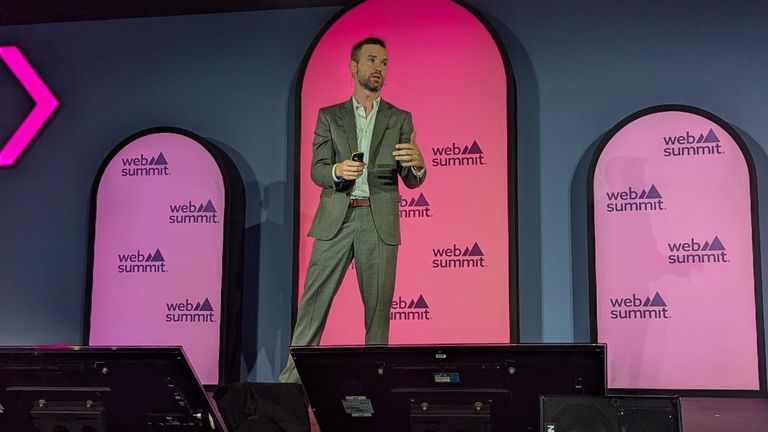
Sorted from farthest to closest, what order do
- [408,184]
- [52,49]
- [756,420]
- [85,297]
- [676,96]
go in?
[52,49]
[85,297]
[676,96]
[408,184]
[756,420]

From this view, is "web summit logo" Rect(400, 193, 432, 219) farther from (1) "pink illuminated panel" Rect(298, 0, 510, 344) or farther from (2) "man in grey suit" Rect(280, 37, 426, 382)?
(2) "man in grey suit" Rect(280, 37, 426, 382)

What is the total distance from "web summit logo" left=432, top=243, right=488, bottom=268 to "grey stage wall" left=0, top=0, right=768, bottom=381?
10.4 inches

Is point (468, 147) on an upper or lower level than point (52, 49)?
lower

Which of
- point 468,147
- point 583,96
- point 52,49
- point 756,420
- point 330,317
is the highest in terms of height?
point 52,49

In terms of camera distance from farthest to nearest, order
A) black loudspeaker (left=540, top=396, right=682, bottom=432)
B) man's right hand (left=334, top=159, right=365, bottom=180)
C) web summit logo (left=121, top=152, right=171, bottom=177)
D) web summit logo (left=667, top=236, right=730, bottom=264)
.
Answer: web summit logo (left=121, top=152, right=171, bottom=177) < web summit logo (left=667, top=236, right=730, bottom=264) < man's right hand (left=334, top=159, right=365, bottom=180) < black loudspeaker (left=540, top=396, right=682, bottom=432)

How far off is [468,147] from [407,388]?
251cm

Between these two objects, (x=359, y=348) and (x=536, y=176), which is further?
(x=536, y=176)

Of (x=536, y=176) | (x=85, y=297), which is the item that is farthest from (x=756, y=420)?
(x=85, y=297)

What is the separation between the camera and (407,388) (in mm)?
2645

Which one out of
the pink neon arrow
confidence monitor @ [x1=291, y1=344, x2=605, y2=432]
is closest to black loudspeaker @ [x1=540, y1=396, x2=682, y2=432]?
confidence monitor @ [x1=291, y1=344, x2=605, y2=432]

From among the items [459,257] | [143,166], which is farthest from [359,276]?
[143,166]

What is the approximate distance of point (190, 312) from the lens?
16.5 feet

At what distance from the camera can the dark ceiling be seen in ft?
17.6

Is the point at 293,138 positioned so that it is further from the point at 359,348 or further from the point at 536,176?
the point at 359,348
